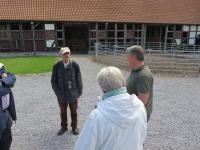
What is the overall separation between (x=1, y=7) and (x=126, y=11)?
33.1 feet

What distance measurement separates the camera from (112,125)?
1.64m

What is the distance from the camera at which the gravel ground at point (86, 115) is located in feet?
13.5

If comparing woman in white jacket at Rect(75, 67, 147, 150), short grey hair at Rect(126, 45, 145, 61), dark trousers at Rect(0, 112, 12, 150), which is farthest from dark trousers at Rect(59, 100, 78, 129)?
woman in white jacket at Rect(75, 67, 147, 150)

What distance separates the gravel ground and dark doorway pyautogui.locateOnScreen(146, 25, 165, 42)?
13.5m

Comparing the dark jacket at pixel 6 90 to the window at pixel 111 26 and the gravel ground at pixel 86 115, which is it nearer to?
the gravel ground at pixel 86 115

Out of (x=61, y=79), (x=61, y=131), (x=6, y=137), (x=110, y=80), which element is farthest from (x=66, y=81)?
(x=110, y=80)

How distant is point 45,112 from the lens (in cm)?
566

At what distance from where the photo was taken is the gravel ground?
4109mm

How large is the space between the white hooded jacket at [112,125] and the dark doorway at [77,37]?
18.3 meters

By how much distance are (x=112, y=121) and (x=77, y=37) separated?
61.5ft

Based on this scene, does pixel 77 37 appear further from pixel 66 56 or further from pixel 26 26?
pixel 66 56

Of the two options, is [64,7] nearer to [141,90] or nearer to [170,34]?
[170,34]

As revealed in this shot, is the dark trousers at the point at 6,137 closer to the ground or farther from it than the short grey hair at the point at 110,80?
closer to the ground

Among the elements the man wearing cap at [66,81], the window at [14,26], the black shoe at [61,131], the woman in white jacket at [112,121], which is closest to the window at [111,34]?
the window at [14,26]
